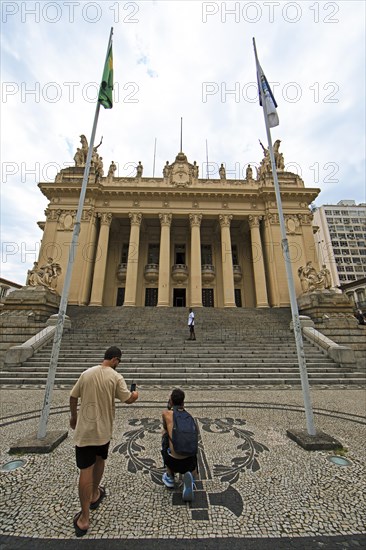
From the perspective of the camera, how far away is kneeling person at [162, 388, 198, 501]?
249 cm

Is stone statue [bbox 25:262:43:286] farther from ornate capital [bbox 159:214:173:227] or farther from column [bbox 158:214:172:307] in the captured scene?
ornate capital [bbox 159:214:173:227]

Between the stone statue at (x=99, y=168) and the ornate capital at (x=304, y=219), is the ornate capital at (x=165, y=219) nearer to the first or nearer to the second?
the stone statue at (x=99, y=168)

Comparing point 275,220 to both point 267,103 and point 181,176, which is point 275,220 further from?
point 267,103

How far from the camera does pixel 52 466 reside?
10.7ft

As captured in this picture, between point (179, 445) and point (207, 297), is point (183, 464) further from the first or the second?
point (207, 297)

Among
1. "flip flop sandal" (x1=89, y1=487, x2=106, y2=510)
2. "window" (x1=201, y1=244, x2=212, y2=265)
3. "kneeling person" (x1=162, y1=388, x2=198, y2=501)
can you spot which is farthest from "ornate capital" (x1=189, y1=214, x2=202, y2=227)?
"flip flop sandal" (x1=89, y1=487, x2=106, y2=510)

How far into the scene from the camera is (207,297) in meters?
25.6

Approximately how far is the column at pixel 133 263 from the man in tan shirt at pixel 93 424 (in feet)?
63.2

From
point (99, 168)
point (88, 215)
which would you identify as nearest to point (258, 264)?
point (88, 215)

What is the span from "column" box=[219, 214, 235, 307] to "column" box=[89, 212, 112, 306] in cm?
1097

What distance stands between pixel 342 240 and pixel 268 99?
2792 inches

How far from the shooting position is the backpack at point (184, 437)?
97.5 inches

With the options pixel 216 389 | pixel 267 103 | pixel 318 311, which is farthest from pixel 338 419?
pixel 318 311

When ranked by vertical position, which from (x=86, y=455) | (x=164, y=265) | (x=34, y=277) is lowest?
(x=86, y=455)
